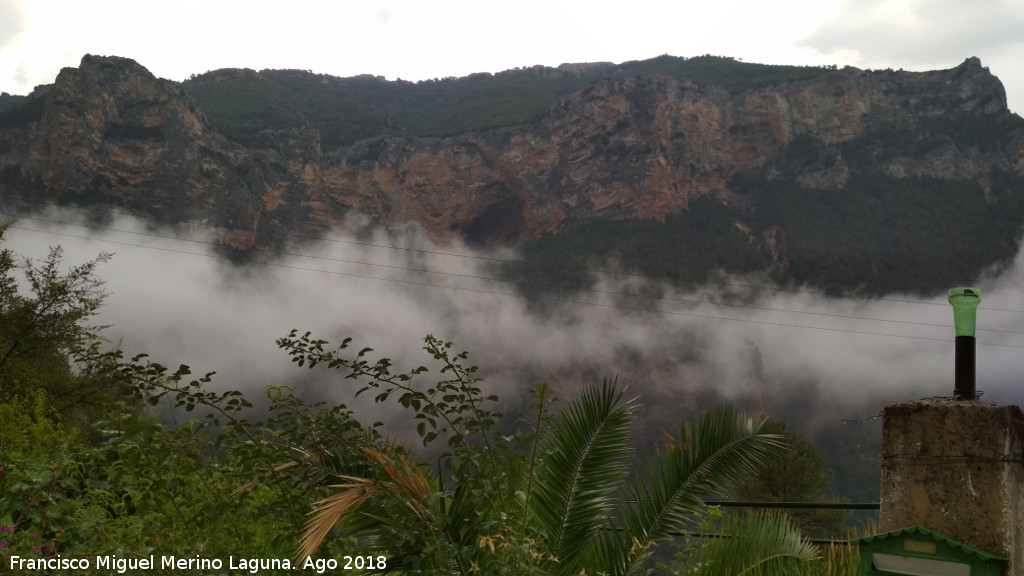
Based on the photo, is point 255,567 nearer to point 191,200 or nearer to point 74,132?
point 74,132

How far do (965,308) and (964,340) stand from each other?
158mm

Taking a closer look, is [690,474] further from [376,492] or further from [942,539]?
[376,492]

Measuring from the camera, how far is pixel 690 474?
4.83 metres

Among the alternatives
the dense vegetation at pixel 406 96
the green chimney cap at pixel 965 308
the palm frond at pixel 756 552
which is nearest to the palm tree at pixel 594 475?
the palm frond at pixel 756 552

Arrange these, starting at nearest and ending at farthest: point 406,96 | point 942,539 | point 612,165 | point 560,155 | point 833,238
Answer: point 942,539
point 833,238
point 612,165
point 560,155
point 406,96

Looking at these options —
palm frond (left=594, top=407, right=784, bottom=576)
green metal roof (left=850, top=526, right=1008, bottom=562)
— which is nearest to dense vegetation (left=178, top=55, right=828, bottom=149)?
palm frond (left=594, top=407, right=784, bottom=576)

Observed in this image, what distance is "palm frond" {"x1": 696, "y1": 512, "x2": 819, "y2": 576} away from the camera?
5.13m

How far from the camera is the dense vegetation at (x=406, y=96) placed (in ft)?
357

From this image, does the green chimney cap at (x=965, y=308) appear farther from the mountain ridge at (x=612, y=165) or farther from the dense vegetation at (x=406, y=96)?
the dense vegetation at (x=406, y=96)

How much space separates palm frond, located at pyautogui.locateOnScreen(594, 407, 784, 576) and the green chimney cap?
1.09m

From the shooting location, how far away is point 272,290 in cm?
12138

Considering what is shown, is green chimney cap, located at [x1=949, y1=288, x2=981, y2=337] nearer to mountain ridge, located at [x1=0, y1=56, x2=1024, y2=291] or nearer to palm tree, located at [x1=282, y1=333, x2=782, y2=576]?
palm tree, located at [x1=282, y1=333, x2=782, y2=576]

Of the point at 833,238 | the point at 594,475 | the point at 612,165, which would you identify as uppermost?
the point at 612,165

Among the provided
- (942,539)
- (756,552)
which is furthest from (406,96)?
(942,539)
